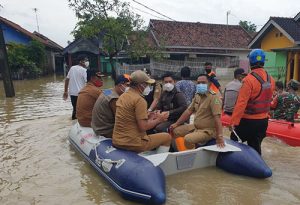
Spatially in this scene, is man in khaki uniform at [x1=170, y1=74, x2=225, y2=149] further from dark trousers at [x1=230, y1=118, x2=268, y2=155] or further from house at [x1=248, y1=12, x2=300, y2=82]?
house at [x1=248, y1=12, x2=300, y2=82]

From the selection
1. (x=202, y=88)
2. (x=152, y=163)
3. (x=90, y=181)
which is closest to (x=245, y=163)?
(x=202, y=88)

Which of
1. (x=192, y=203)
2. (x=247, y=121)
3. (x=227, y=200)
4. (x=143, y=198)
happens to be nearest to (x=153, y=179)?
(x=143, y=198)

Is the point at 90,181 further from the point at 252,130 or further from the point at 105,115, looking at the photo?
the point at 252,130

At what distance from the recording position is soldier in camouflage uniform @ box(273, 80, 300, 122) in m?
7.15

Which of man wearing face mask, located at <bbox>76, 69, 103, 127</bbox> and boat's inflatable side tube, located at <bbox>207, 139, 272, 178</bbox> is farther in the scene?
man wearing face mask, located at <bbox>76, 69, 103, 127</bbox>

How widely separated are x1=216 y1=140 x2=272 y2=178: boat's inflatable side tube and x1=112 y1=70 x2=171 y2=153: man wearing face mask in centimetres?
124

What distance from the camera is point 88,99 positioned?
650 cm

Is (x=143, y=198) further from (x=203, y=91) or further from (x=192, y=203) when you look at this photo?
(x=203, y=91)

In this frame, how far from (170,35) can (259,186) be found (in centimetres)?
2756

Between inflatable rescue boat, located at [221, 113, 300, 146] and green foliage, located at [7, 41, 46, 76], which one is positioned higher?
green foliage, located at [7, 41, 46, 76]

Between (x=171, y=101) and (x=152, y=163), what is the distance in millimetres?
2200

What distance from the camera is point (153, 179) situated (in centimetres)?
417

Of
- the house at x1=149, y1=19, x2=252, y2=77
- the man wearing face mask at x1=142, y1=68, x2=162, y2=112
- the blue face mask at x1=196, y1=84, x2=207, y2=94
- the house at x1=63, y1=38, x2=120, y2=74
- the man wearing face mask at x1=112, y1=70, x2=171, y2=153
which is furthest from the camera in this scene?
the house at x1=63, y1=38, x2=120, y2=74

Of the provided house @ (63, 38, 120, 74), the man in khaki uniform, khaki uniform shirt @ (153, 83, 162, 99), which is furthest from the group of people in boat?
house @ (63, 38, 120, 74)
